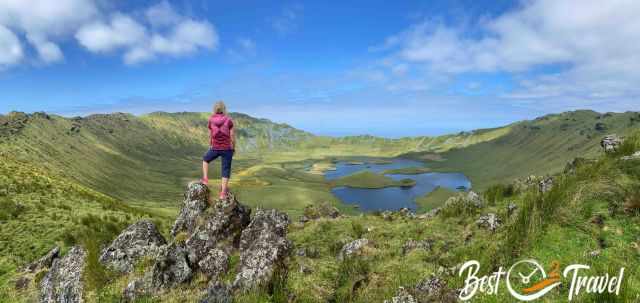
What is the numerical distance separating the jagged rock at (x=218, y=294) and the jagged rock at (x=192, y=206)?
23.4 ft

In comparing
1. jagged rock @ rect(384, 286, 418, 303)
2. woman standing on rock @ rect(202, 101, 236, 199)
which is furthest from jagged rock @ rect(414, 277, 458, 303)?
woman standing on rock @ rect(202, 101, 236, 199)

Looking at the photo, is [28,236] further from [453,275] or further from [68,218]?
[453,275]

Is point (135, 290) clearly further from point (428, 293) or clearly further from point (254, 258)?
point (428, 293)

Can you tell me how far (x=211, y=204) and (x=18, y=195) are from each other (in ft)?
119

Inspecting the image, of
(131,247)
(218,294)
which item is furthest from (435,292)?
(131,247)

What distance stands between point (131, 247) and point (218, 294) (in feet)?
25.9

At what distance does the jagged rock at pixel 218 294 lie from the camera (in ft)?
35.5

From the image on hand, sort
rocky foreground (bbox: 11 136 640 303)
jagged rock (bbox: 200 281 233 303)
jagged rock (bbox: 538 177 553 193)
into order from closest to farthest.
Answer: jagged rock (bbox: 200 281 233 303)
rocky foreground (bbox: 11 136 640 303)
jagged rock (bbox: 538 177 553 193)

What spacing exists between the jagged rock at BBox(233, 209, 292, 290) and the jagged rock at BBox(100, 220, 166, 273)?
16.0 ft

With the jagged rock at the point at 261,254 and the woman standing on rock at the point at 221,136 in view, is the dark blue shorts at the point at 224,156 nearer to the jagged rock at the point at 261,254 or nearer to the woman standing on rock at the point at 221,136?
the woman standing on rock at the point at 221,136

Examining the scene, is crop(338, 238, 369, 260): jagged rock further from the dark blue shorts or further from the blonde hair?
the blonde hair

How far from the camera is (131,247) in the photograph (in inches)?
636

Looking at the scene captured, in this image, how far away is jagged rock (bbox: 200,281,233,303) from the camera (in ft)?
35.5

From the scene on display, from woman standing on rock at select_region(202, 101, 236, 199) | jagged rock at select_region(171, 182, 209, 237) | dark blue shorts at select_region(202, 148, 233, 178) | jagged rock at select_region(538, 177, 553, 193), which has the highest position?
woman standing on rock at select_region(202, 101, 236, 199)
